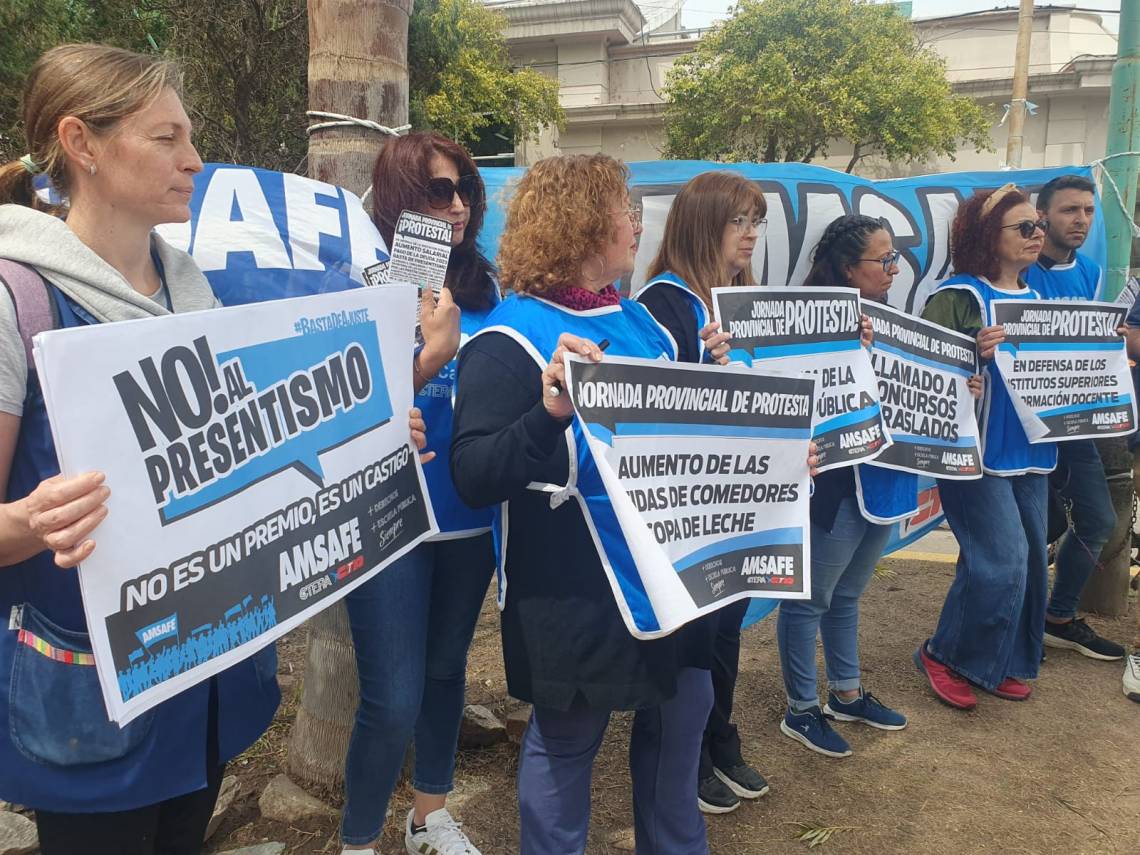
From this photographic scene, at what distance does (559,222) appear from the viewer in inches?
77.9

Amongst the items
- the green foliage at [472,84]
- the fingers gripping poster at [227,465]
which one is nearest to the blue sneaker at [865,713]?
the fingers gripping poster at [227,465]

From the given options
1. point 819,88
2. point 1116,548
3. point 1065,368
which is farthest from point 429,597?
point 819,88

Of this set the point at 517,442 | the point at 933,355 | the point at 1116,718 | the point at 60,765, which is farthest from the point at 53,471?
the point at 1116,718

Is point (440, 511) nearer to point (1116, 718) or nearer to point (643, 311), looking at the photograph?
point (643, 311)

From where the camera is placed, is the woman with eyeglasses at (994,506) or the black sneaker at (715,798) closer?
the black sneaker at (715,798)

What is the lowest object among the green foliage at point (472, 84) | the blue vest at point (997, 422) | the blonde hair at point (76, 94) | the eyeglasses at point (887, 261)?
the blue vest at point (997, 422)

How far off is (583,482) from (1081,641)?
3620 millimetres

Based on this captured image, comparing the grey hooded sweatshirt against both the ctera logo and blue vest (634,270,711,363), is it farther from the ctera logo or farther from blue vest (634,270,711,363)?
blue vest (634,270,711,363)

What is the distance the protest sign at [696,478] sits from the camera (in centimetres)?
179

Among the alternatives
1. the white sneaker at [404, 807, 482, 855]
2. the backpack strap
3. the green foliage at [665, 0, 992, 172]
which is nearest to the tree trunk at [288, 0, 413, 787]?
the white sneaker at [404, 807, 482, 855]

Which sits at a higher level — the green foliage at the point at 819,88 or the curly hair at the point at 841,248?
the green foliage at the point at 819,88

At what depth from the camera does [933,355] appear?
3.44 m

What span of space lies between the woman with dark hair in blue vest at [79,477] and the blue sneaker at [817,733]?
2322 mm

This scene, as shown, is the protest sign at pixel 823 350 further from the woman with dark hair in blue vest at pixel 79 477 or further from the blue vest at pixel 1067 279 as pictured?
the woman with dark hair in blue vest at pixel 79 477
